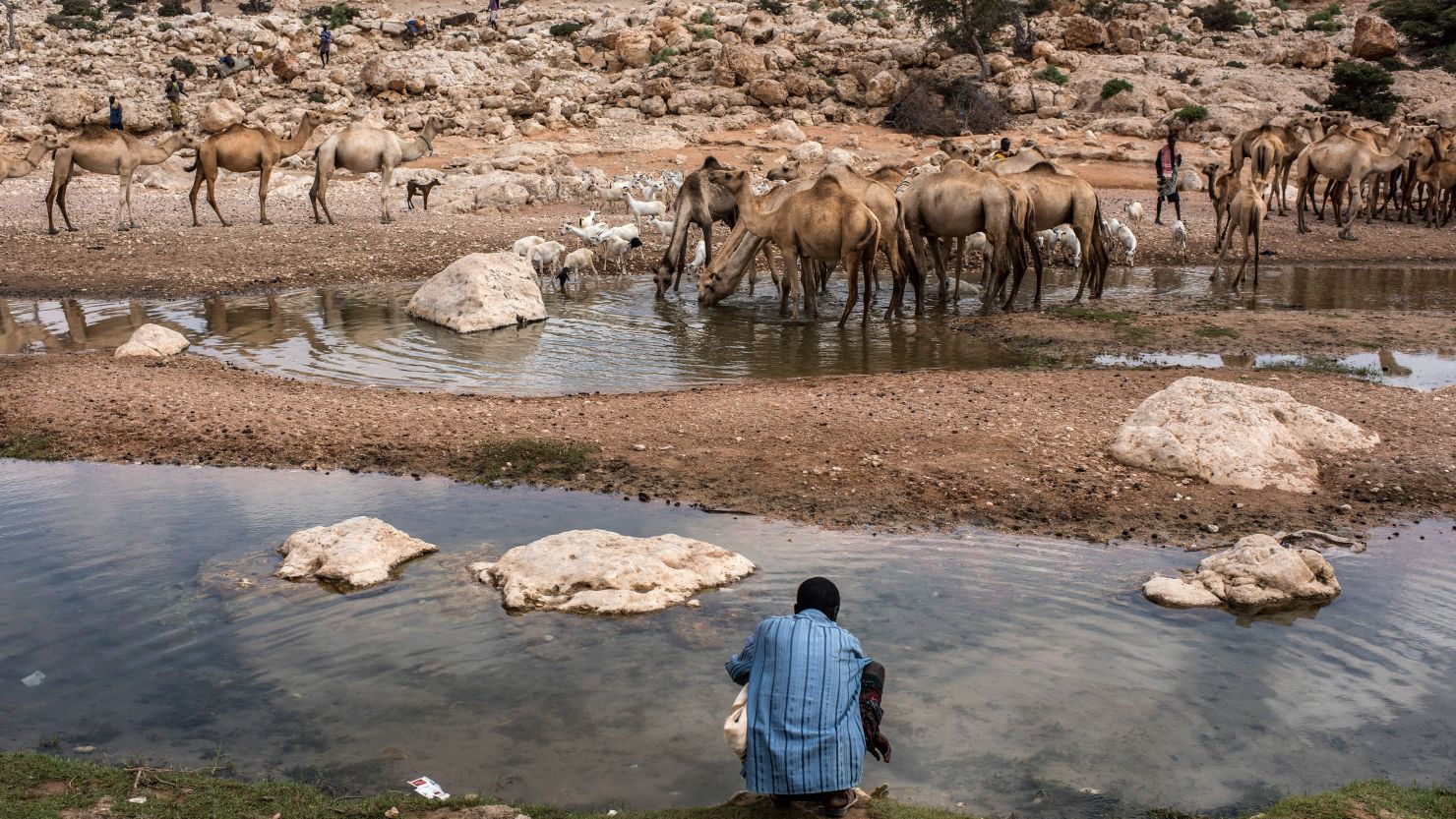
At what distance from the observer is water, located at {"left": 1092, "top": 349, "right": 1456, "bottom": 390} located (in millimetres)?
12570

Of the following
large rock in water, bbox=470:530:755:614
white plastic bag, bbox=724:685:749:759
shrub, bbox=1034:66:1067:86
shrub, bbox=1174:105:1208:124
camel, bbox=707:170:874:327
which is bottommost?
large rock in water, bbox=470:530:755:614

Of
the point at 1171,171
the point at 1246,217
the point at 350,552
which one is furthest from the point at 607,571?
the point at 1171,171

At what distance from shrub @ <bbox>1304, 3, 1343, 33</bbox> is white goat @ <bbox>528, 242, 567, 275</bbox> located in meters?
40.8

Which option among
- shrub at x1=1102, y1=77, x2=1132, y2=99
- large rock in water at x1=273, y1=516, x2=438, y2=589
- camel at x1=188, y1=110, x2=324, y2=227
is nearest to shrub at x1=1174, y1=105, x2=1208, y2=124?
shrub at x1=1102, y1=77, x2=1132, y2=99

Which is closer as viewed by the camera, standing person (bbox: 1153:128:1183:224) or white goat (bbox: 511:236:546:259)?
white goat (bbox: 511:236:546:259)

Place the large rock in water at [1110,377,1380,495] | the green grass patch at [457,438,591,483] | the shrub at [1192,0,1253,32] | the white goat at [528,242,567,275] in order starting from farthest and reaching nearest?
1. the shrub at [1192,0,1253,32]
2. the white goat at [528,242,567,275]
3. the green grass patch at [457,438,591,483]
4. the large rock in water at [1110,377,1380,495]

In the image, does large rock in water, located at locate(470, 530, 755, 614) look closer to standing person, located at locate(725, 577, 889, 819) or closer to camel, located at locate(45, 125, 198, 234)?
standing person, located at locate(725, 577, 889, 819)

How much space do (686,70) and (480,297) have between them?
93.2ft

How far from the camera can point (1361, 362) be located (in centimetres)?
1325

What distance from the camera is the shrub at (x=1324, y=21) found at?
48000mm

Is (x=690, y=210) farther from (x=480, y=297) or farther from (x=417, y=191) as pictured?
(x=417, y=191)

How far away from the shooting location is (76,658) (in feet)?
20.7

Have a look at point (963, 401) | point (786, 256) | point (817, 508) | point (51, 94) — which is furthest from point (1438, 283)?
point (51, 94)

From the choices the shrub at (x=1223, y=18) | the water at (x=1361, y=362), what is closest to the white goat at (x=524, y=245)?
the water at (x=1361, y=362)
